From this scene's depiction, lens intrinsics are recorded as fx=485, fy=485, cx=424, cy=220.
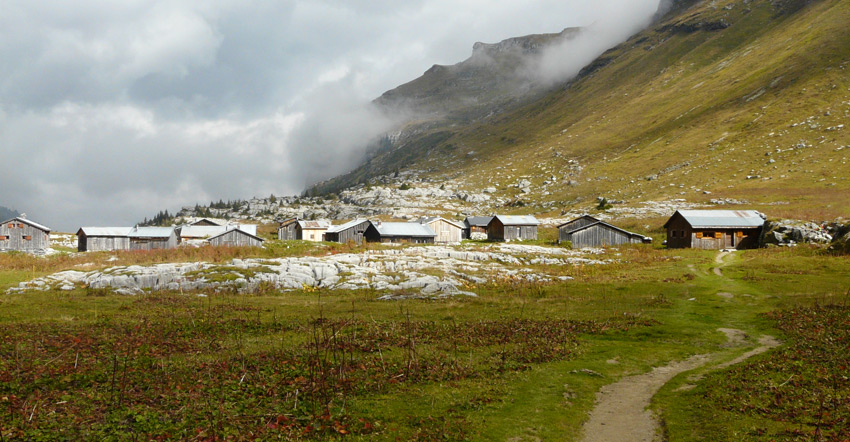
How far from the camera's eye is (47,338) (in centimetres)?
2266

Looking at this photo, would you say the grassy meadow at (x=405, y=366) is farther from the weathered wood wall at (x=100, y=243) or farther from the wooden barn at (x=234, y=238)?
the weathered wood wall at (x=100, y=243)

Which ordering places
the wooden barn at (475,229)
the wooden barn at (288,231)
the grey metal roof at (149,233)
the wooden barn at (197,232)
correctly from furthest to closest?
the wooden barn at (288,231) → the wooden barn at (475,229) → the wooden barn at (197,232) → the grey metal roof at (149,233)

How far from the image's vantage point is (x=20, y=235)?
95312mm

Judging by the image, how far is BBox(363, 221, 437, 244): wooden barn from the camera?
110 metres

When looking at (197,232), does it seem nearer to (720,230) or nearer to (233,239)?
(233,239)

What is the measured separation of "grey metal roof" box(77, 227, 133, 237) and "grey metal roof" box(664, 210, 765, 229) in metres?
111

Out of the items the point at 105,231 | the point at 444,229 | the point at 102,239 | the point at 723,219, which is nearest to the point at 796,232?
the point at 723,219

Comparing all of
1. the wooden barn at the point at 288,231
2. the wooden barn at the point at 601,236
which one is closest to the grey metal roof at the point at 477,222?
the wooden barn at the point at 601,236

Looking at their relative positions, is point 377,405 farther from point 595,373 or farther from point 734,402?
point 734,402

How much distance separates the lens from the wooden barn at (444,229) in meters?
123

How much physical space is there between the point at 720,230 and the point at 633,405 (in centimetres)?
7773

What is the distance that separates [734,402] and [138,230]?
11611 cm

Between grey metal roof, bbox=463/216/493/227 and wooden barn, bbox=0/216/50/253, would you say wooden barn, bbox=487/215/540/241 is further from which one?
wooden barn, bbox=0/216/50/253

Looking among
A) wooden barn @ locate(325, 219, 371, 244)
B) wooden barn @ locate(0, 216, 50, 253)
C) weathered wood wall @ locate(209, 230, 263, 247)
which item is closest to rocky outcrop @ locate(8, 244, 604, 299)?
weathered wood wall @ locate(209, 230, 263, 247)
